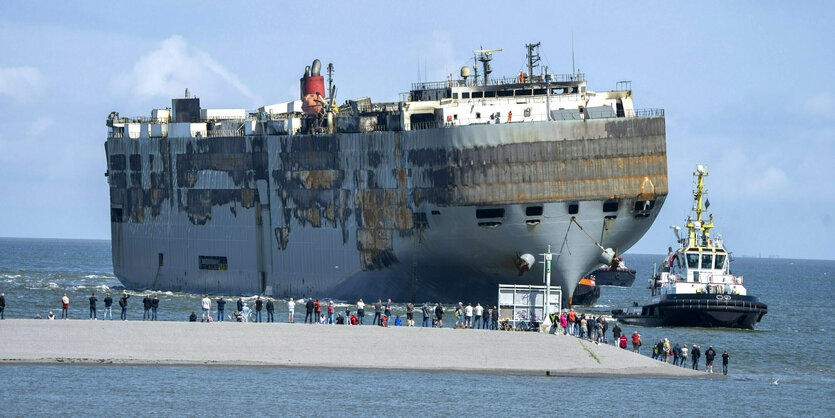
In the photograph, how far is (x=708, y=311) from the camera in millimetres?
73438

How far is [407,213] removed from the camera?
255ft

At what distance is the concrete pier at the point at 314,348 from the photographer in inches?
2012

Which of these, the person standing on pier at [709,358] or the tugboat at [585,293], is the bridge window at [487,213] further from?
the tugboat at [585,293]

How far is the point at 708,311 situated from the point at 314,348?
2928 centimetres

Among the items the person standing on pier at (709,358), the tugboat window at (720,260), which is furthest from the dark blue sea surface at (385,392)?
the tugboat window at (720,260)

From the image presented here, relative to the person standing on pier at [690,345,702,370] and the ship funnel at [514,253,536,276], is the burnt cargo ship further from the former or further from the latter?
the person standing on pier at [690,345,702,370]

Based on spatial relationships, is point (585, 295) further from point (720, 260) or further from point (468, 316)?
point (468, 316)

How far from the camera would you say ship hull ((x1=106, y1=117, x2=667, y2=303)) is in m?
73.3

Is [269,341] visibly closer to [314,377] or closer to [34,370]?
[314,377]

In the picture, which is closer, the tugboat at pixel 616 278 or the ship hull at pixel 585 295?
the ship hull at pixel 585 295

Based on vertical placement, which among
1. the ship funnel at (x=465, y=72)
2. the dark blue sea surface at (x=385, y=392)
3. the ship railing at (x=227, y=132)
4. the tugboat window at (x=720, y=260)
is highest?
the ship funnel at (x=465, y=72)

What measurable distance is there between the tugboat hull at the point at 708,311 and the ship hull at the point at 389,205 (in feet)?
15.9

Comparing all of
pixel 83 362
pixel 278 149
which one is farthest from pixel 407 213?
pixel 83 362

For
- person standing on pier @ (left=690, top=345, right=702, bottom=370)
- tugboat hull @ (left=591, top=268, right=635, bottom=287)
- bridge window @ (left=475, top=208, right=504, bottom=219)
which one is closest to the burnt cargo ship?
bridge window @ (left=475, top=208, right=504, bottom=219)
